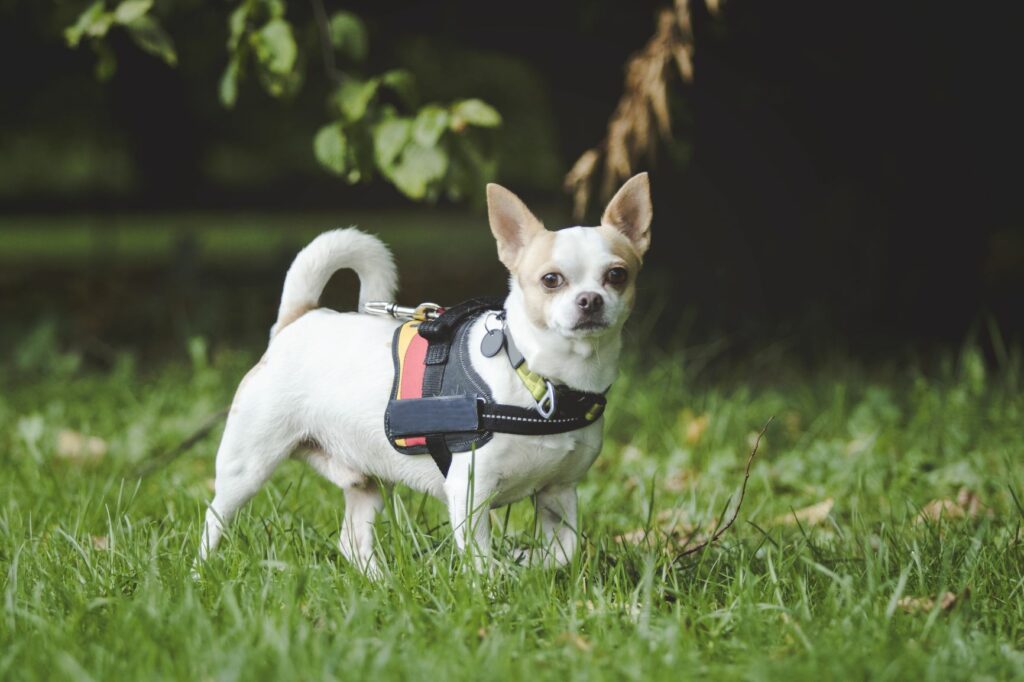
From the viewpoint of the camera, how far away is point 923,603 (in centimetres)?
241

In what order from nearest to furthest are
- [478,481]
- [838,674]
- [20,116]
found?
1. [838,674]
2. [478,481]
3. [20,116]

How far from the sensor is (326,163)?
12.2 ft

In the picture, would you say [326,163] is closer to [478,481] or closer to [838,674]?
[478,481]

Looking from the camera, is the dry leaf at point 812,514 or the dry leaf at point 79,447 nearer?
the dry leaf at point 812,514

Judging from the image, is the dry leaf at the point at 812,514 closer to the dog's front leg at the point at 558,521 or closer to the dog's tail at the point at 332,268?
the dog's front leg at the point at 558,521

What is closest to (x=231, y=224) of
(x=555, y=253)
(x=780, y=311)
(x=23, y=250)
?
(x=23, y=250)

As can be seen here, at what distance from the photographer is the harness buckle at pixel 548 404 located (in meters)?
2.52

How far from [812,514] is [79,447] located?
2855 mm

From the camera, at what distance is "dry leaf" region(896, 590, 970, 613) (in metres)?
2.39

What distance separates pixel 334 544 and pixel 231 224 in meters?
17.8

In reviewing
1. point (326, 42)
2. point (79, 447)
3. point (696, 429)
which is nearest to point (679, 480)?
point (696, 429)

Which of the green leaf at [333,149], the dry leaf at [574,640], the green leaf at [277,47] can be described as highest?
the green leaf at [277,47]

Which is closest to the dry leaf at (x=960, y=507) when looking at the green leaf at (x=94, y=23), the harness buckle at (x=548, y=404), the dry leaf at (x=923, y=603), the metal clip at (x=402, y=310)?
the dry leaf at (x=923, y=603)

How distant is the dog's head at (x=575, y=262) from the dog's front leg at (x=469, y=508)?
388mm
